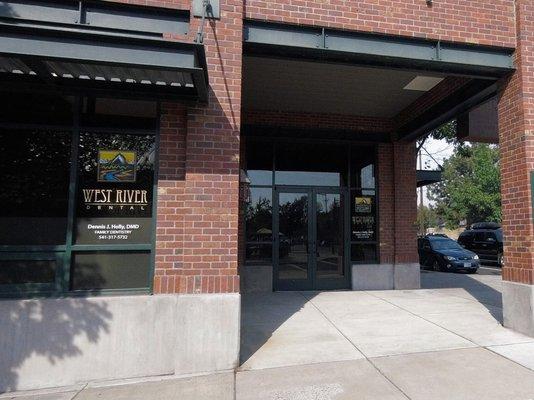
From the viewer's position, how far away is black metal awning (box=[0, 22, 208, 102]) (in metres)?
3.60

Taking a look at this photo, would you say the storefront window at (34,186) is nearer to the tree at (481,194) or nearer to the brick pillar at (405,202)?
the brick pillar at (405,202)

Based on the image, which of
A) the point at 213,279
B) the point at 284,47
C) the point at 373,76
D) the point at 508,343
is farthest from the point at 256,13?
the point at 508,343

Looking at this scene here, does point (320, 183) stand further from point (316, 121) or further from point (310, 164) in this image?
point (316, 121)

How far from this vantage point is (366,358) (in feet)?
15.0

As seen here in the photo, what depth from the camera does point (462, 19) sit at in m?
5.78

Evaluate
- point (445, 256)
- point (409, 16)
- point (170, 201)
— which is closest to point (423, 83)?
point (409, 16)

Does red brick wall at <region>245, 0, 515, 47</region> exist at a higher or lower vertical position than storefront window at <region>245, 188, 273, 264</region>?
higher

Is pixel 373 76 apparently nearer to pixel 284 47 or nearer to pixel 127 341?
pixel 284 47

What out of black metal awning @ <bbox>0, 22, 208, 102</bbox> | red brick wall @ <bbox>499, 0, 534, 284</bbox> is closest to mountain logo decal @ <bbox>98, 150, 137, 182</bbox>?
black metal awning @ <bbox>0, 22, 208, 102</bbox>

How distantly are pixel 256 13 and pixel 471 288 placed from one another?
8.60 m

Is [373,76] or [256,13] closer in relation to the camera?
[256,13]

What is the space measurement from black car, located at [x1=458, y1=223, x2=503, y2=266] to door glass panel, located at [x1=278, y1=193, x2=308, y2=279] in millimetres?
12071

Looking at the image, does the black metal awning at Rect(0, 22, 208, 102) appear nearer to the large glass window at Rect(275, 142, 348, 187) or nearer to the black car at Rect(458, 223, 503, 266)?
the large glass window at Rect(275, 142, 348, 187)

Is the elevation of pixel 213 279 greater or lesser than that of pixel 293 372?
greater
